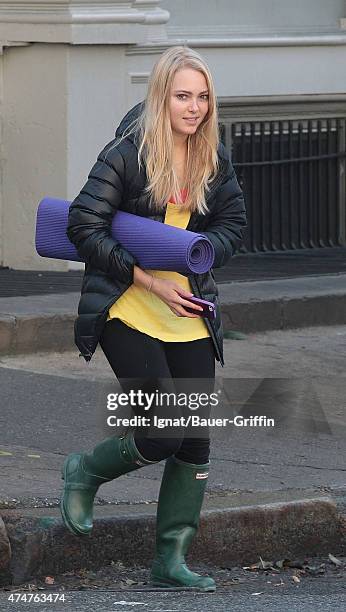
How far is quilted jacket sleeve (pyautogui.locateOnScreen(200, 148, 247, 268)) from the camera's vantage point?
17.9 ft

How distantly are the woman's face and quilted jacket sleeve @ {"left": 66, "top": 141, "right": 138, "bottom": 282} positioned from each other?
0.22 meters

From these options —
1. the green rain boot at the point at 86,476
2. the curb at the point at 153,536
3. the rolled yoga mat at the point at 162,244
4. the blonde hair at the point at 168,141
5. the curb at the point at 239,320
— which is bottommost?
the curb at the point at 153,536

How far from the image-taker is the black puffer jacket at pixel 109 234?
209 inches

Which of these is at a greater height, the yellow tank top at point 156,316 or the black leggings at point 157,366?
the yellow tank top at point 156,316

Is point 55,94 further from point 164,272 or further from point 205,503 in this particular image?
point 164,272

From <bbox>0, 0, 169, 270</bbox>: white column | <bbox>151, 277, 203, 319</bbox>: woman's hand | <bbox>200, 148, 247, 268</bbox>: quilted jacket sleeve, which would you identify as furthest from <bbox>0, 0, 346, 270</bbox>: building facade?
<bbox>151, 277, 203, 319</bbox>: woman's hand

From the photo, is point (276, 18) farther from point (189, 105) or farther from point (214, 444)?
point (189, 105)

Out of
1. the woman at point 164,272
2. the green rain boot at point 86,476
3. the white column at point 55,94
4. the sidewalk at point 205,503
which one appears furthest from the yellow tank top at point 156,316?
the white column at point 55,94

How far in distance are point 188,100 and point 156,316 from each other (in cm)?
69

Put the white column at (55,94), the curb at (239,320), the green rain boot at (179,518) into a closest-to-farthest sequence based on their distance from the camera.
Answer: the green rain boot at (179,518)
the curb at (239,320)
the white column at (55,94)

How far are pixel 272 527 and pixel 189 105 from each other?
1.73 meters

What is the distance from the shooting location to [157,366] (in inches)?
209

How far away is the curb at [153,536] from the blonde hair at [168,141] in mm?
1216

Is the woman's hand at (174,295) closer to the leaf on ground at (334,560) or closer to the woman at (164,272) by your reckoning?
the woman at (164,272)
